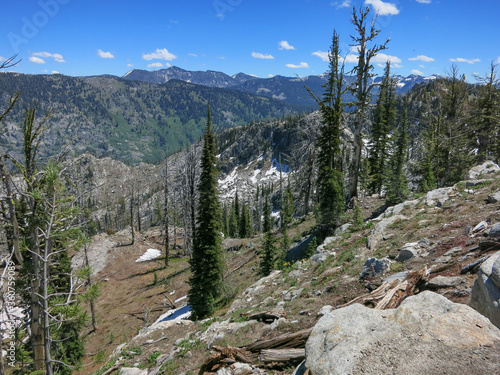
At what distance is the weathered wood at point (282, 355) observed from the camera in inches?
237

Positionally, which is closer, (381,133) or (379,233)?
(379,233)

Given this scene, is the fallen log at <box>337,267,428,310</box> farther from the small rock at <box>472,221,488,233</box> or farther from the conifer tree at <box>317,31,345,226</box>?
the conifer tree at <box>317,31,345,226</box>

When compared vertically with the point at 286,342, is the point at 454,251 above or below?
above

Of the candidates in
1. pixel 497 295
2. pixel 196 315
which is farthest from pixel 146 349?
pixel 497 295

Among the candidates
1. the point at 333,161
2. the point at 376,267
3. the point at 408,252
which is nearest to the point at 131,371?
the point at 376,267

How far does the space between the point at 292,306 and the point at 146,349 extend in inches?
361

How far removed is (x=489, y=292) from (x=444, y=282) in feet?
6.82

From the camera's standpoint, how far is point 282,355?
620 centimetres

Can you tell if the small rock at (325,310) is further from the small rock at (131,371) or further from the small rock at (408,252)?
the small rock at (131,371)

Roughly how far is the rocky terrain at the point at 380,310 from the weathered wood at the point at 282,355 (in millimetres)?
28

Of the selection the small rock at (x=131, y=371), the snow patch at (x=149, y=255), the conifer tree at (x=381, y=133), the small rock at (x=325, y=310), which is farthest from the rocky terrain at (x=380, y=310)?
the snow patch at (x=149, y=255)

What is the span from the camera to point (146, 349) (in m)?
14.1

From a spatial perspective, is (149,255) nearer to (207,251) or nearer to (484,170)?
(207,251)

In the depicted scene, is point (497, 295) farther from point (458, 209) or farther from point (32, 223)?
point (32, 223)
